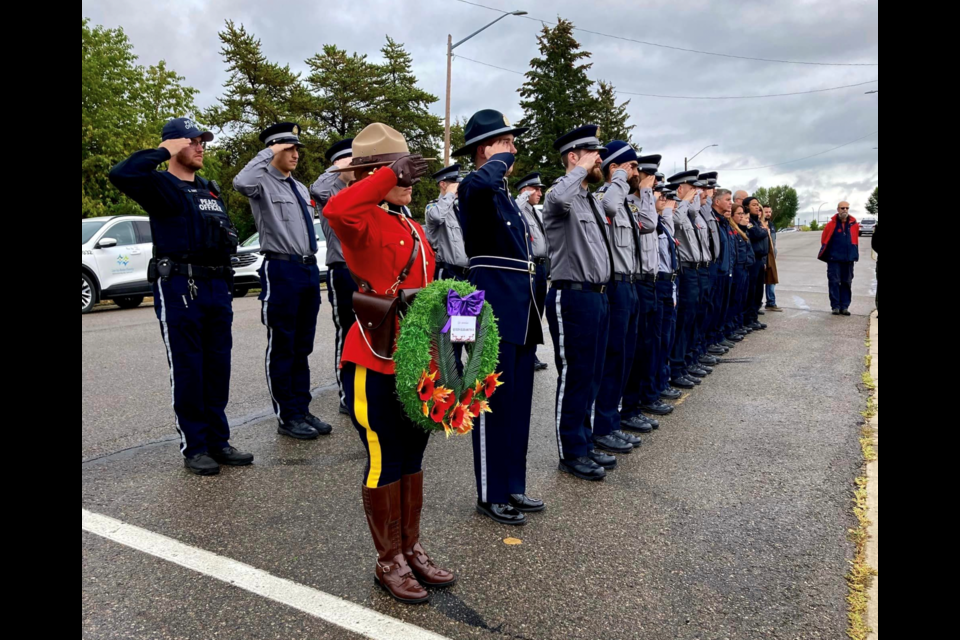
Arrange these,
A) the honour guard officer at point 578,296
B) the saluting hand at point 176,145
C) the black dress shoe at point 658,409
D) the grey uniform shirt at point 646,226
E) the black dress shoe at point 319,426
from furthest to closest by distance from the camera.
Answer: the black dress shoe at point 658,409, the grey uniform shirt at point 646,226, the black dress shoe at point 319,426, the honour guard officer at point 578,296, the saluting hand at point 176,145

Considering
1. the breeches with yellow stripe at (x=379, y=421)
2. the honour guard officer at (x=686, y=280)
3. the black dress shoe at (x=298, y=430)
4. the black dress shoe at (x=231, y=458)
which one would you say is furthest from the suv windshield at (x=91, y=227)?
the breeches with yellow stripe at (x=379, y=421)

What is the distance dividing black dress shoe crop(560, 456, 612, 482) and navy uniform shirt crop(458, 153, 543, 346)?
1.07m

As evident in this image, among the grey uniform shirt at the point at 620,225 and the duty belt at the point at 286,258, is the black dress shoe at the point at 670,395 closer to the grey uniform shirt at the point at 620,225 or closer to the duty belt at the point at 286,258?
the grey uniform shirt at the point at 620,225

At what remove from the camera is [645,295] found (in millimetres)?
6230

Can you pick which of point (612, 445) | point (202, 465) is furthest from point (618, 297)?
point (202, 465)

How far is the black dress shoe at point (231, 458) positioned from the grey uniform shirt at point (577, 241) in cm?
240

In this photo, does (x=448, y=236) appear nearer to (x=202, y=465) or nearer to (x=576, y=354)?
(x=576, y=354)

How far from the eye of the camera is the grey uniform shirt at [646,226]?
6.00 m

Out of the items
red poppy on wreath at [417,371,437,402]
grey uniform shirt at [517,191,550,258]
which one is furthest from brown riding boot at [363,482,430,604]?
grey uniform shirt at [517,191,550,258]

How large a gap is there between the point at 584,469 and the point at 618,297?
1.29 meters

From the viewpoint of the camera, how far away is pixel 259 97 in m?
38.4

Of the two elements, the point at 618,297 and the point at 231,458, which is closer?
the point at 231,458
